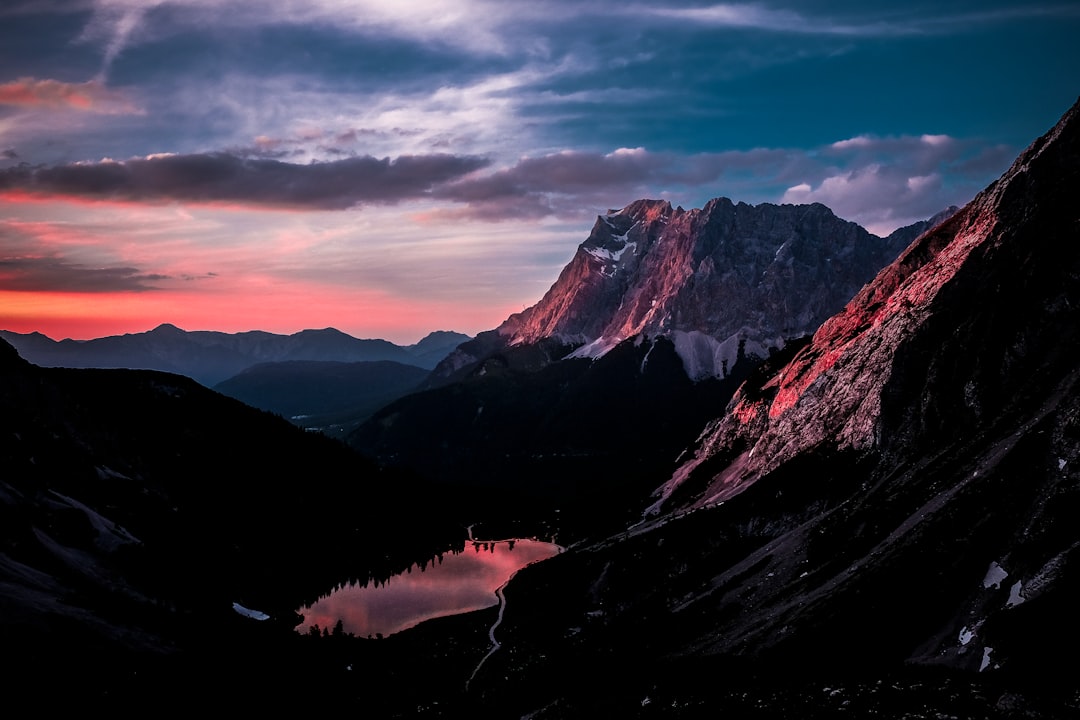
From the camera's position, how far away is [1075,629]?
168 ft

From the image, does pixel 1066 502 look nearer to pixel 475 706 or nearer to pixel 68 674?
pixel 475 706

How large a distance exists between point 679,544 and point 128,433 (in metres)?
135

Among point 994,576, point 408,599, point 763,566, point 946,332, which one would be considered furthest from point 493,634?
point 946,332

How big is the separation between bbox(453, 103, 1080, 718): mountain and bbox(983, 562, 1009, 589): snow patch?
0.30m

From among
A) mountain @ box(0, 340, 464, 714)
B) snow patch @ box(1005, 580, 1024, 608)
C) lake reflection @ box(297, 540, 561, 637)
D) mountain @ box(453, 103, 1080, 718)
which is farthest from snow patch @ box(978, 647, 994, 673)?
lake reflection @ box(297, 540, 561, 637)

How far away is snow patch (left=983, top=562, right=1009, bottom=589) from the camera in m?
65.1

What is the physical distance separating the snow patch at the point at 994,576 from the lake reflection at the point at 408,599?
103610 millimetres

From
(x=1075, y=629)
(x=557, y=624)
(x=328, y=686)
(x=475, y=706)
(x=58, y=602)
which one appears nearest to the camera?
(x=1075, y=629)

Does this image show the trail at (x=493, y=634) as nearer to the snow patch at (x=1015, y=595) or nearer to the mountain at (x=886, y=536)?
the mountain at (x=886, y=536)

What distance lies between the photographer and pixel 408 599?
17112cm

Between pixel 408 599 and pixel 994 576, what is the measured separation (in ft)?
422

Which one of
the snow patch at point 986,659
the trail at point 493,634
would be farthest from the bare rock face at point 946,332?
the snow patch at point 986,659

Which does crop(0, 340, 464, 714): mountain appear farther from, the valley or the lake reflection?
the lake reflection

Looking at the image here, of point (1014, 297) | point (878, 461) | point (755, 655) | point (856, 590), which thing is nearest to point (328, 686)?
point (755, 655)
